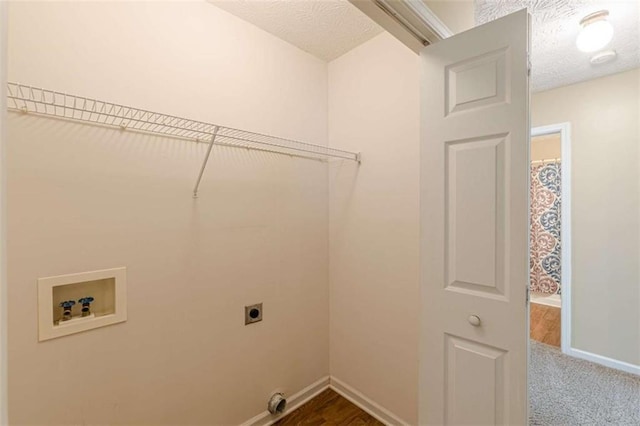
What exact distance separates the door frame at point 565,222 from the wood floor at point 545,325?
0.10 meters

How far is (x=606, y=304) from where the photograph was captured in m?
2.19

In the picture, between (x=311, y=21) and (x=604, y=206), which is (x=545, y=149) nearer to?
(x=604, y=206)

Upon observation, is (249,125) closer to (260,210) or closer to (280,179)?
(280,179)

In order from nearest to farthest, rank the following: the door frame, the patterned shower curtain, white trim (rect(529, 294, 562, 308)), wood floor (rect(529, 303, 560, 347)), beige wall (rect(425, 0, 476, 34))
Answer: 1. beige wall (rect(425, 0, 476, 34))
2. the door frame
3. wood floor (rect(529, 303, 560, 347))
4. white trim (rect(529, 294, 562, 308))
5. the patterned shower curtain

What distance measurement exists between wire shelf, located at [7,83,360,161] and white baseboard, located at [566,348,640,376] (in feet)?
7.82

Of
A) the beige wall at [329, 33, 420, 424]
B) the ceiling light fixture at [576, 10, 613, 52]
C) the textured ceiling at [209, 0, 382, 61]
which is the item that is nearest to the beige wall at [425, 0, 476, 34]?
the beige wall at [329, 33, 420, 424]

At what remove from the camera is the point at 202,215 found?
59.1 inches

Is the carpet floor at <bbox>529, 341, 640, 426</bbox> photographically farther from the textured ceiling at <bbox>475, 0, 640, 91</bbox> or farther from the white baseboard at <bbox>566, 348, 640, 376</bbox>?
the textured ceiling at <bbox>475, 0, 640, 91</bbox>

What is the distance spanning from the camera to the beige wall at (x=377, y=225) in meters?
1.65

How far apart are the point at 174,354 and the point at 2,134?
1.38 meters

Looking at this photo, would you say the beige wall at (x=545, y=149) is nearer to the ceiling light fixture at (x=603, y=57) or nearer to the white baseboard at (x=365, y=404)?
the ceiling light fixture at (x=603, y=57)

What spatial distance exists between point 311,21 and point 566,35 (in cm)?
152

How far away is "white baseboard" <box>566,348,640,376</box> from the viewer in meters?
2.05

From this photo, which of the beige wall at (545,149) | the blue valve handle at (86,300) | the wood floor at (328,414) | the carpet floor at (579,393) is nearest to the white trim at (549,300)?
the carpet floor at (579,393)
